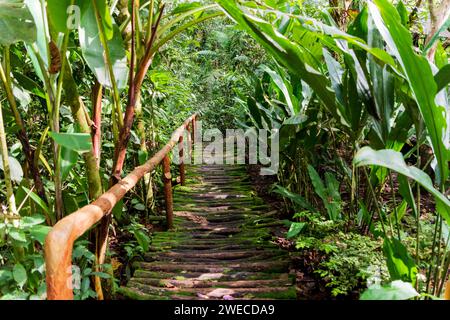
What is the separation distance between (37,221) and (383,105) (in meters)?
1.14

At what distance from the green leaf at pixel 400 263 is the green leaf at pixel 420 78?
25 centimetres

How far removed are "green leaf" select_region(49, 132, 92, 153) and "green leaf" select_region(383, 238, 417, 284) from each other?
0.91 meters

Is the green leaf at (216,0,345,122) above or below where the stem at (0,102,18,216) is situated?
above

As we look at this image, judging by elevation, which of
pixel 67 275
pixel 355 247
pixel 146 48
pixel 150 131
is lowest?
pixel 355 247

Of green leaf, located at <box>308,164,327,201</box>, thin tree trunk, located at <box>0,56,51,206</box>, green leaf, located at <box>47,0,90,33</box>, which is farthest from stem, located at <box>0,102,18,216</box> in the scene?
green leaf, located at <box>308,164,327,201</box>

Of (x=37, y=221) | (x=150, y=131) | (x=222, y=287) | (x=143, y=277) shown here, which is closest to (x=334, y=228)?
(x=222, y=287)

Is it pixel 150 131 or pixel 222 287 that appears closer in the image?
pixel 222 287

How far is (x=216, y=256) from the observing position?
2359 millimetres

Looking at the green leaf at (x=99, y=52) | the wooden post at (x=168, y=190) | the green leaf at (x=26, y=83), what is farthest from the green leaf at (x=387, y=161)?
the wooden post at (x=168, y=190)

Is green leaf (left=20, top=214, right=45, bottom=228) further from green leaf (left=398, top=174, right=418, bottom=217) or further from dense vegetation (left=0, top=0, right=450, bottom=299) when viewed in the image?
green leaf (left=398, top=174, right=418, bottom=217)

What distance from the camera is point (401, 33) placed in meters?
1.03

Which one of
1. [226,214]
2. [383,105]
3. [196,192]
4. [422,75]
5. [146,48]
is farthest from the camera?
[196,192]

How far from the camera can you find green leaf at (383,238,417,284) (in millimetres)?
1143
